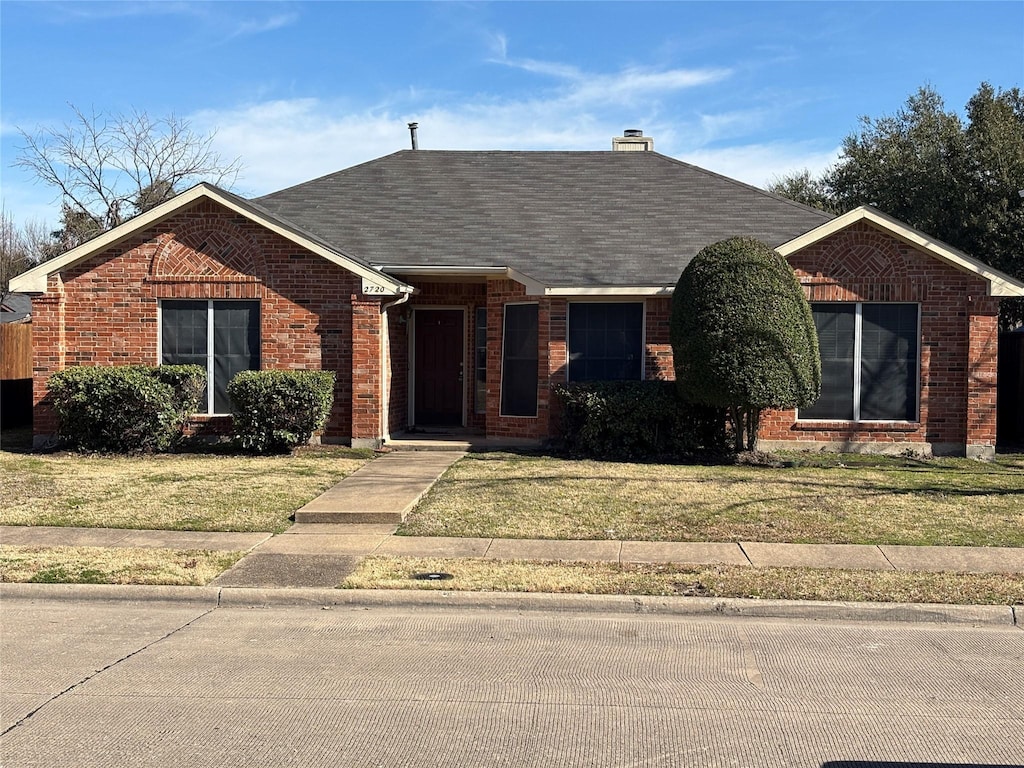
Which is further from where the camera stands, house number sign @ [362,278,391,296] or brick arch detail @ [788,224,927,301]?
house number sign @ [362,278,391,296]

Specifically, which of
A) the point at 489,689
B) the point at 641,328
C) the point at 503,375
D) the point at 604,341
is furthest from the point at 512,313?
the point at 489,689

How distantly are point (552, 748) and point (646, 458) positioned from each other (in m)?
9.74

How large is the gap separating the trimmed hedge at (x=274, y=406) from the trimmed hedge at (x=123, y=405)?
2.67 feet

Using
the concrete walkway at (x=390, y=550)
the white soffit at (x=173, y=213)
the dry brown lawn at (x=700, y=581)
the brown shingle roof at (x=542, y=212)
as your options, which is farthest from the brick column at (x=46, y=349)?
the dry brown lawn at (x=700, y=581)

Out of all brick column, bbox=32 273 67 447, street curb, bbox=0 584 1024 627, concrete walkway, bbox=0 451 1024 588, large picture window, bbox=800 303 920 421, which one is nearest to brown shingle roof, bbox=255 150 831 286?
large picture window, bbox=800 303 920 421

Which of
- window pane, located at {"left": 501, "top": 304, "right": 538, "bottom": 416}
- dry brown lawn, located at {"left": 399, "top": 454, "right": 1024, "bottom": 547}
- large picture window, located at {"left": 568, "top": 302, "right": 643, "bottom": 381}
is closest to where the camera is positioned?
dry brown lawn, located at {"left": 399, "top": 454, "right": 1024, "bottom": 547}

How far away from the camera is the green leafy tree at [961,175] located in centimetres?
2844

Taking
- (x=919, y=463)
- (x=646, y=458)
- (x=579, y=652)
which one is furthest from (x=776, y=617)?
(x=919, y=463)

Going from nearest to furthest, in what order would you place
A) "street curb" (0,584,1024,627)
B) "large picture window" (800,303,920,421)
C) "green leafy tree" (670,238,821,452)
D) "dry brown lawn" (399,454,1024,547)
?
"street curb" (0,584,1024,627) < "dry brown lawn" (399,454,1024,547) < "green leafy tree" (670,238,821,452) < "large picture window" (800,303,920,421)

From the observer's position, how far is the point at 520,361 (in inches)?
625

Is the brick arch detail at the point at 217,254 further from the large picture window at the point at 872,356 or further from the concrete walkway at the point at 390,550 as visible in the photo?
the large picture window at the point at 872,356

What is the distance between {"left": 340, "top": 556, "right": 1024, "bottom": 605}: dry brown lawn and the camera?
7.37 meters

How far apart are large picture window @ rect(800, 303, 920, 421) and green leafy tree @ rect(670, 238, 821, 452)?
1312mm

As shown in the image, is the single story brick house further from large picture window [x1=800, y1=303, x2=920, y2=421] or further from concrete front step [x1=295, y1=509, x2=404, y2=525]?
concrete front step [x1=295, y1=509, x2=404, y2=525]
